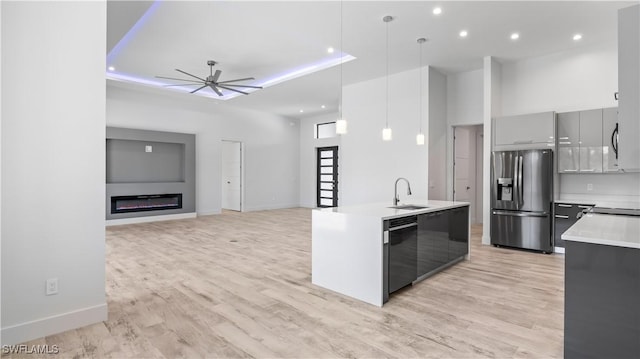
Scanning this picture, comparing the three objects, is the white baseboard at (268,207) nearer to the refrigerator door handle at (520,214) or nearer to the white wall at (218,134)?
the white wall at (218,134)

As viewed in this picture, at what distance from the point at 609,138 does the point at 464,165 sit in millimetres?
3157

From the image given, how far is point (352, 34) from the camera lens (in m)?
4.95

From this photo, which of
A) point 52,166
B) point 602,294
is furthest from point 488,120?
point 52,166

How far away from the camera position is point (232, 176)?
36.3 feet

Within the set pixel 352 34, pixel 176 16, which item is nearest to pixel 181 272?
pixel 176 16

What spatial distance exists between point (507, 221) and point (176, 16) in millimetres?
5914

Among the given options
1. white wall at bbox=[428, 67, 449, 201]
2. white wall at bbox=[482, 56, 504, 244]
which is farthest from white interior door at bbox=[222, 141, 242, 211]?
white wall at bbox=[482, 56, 504, 244]

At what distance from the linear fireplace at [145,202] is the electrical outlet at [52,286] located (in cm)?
599

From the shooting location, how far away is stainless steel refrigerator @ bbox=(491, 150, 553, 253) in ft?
16.8

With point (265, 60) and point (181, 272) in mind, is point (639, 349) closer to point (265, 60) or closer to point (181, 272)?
point (181, 272)

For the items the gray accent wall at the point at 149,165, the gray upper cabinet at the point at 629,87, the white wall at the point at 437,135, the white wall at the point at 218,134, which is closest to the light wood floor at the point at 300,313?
the gray upper cabinet at the point at 629,87

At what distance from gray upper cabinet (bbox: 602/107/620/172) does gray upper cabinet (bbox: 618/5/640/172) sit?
11.8 ft

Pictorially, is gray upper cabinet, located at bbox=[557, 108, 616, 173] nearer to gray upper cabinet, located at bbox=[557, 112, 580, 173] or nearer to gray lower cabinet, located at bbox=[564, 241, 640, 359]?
gray upper cabinet, located at bbox=[557, 112, 580, 173]

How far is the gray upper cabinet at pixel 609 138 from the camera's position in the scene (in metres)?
4.81
